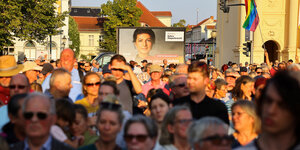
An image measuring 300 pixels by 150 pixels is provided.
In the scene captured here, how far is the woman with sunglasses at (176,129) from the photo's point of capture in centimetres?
534

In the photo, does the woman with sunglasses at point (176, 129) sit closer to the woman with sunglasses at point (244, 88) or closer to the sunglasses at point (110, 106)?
the sunglasses at point (110, 106)

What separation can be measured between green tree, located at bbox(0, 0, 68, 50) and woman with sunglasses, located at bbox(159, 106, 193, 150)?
3157 cm

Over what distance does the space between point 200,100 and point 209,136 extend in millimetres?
2171

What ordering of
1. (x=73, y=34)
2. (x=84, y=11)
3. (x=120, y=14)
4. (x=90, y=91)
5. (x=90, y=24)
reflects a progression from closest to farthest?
(x=90, y=91) → (x=120, y=14) → (x=73, y=34) → (x=90, y=24) → (x=84, y=11)

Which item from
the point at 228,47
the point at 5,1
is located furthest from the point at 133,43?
the point at 228,47

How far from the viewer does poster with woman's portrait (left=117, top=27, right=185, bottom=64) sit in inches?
1104

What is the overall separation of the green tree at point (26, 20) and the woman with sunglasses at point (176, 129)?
3157cm

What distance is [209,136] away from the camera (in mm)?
4547

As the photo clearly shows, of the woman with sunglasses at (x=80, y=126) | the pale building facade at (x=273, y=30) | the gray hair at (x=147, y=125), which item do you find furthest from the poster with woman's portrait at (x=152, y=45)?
the gray hair at (x=147, y=125)

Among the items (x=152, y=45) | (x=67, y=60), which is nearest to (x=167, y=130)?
(x=67, y=60)

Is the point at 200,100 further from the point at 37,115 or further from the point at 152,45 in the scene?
the point at 152,45

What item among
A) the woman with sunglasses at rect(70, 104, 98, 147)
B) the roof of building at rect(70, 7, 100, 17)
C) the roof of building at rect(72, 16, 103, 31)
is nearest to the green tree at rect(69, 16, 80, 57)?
the roof of building at rect(72, 16, 103, 31)

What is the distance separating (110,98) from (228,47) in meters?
46.6

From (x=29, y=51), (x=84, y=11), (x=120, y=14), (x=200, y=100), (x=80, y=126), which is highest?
(x=84, y=11)
